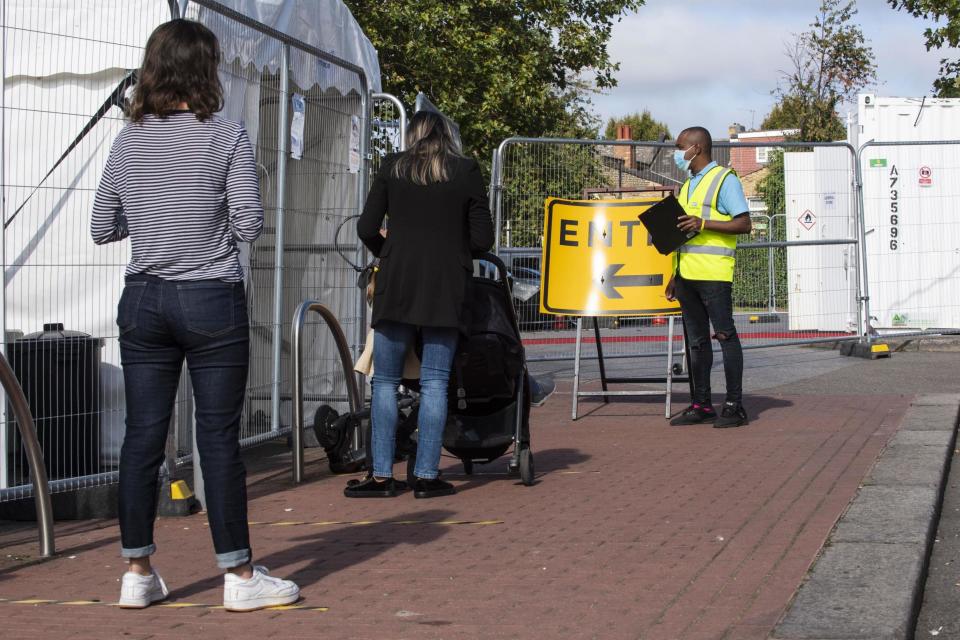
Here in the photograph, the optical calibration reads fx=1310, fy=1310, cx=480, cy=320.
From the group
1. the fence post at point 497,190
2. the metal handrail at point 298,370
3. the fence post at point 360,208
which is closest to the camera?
the metal handrail at point 298,370

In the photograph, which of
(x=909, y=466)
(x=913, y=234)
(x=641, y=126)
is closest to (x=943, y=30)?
(x=913, y=234)

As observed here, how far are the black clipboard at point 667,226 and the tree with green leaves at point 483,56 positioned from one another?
66.8ft

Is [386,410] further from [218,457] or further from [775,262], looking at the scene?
[775,262]

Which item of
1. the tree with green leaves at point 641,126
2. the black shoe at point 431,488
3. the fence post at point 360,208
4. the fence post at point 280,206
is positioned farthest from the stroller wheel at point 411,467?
the tree with green leaves at point 641,126

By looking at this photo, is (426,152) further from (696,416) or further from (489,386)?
(696,416)

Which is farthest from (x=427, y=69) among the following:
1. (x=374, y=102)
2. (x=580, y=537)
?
(x=580, y=537)

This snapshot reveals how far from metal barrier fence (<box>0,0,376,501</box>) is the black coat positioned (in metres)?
1.23

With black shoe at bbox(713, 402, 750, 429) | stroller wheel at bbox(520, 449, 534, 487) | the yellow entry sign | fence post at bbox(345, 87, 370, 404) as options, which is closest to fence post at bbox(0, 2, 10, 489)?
stroller wheel at bbox(520, 449, 534, 487)

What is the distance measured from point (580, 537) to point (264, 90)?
3.58 metres

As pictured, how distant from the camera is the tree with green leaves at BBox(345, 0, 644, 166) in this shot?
29.0m

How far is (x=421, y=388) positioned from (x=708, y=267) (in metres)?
3.30

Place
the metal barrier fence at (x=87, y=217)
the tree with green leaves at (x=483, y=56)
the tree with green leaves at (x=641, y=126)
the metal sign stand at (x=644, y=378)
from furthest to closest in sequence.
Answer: the tree with green leaves at (x=641, y=126) → the tree with green leaves at (x=483, y=56) → the metal sign stand at (x=644, y=378) → the metal barrier fence at (x=87, y=217)

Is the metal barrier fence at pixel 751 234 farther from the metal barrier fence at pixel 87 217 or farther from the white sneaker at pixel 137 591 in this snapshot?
the white sneaker at pixel 137 591

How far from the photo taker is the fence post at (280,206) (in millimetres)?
7578
